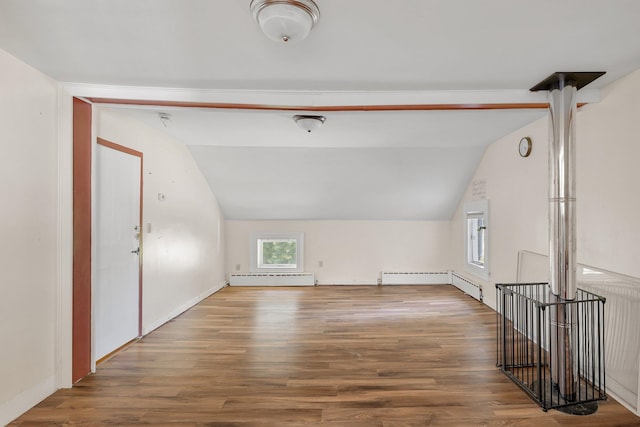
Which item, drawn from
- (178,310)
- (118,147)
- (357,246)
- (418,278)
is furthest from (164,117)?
(418,278)

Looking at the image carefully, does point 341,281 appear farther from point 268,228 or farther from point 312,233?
point 268,228

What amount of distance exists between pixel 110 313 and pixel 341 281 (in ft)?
11.1

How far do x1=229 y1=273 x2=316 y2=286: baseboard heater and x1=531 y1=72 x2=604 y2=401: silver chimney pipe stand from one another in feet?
11.6

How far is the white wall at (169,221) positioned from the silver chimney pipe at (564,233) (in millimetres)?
3413

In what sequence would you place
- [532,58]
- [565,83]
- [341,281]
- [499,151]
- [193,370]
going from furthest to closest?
[341,281] → [499,151] → [193,370] → [565,83] → [532,58]

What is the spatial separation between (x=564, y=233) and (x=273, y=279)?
4028 mm

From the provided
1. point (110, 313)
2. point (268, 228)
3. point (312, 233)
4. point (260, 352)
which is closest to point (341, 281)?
point (312, 233)

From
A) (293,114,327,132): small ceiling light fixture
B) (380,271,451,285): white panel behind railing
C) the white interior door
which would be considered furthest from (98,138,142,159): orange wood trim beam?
(380,271,451,285): white panel behind railing

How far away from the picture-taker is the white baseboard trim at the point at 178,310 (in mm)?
3086

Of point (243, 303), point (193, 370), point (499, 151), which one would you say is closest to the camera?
point (193, 370)

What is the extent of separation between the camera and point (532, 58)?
5.73 ft

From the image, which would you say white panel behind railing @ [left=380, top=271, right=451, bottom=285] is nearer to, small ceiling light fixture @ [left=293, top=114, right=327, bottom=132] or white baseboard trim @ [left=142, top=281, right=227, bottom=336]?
white baseboard trim @ [left=142, top=281, right=227, bottom=336]

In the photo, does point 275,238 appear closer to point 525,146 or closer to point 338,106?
point 338,106

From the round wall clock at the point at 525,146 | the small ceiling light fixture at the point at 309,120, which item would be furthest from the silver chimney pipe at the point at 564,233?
the small ceiling light fixture at the point at 309,120
